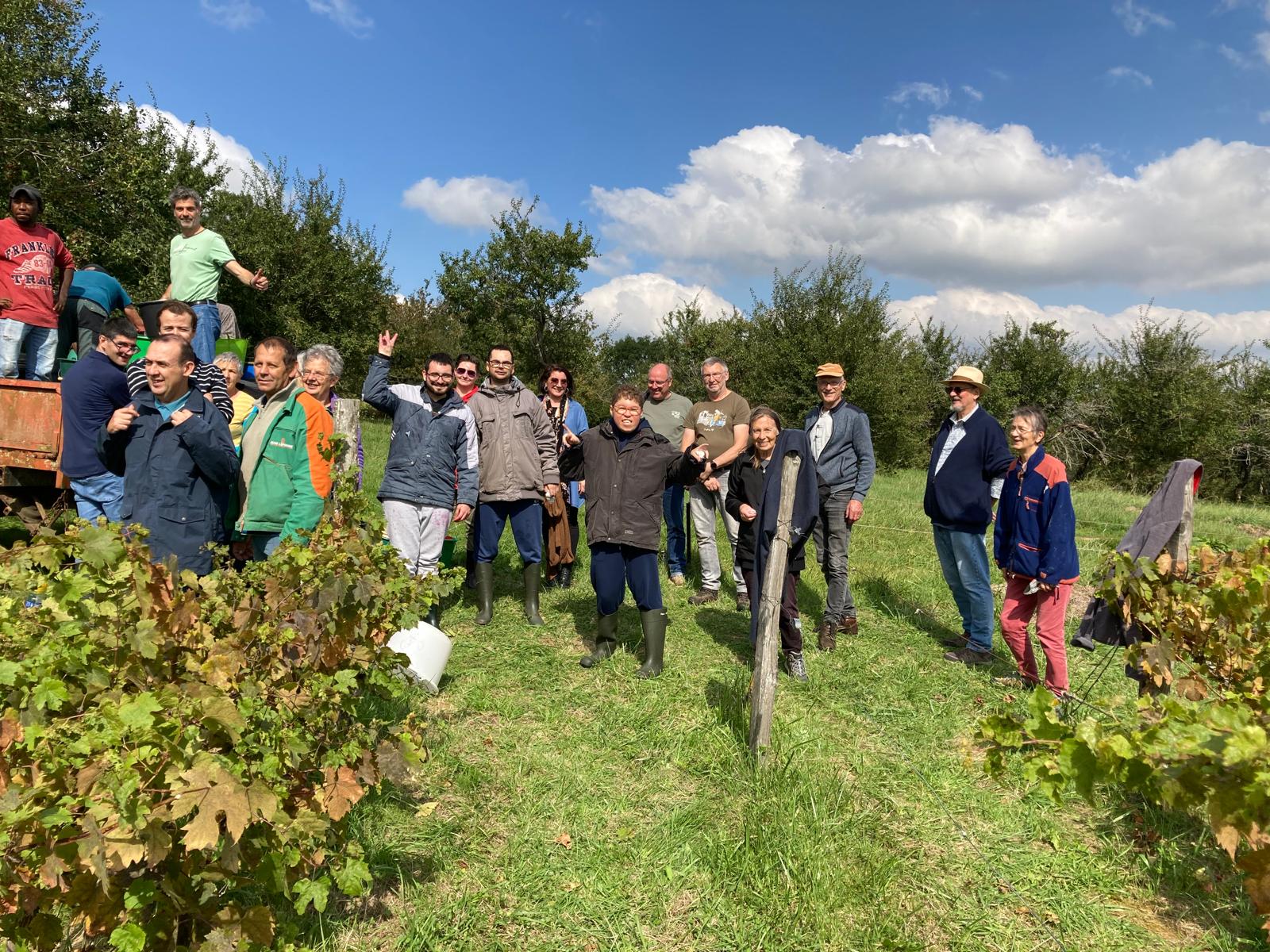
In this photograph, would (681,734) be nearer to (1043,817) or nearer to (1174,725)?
(1043,817)

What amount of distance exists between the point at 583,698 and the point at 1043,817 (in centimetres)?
274

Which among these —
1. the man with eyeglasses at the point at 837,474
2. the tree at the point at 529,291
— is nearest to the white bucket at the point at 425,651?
the man with eyeglasses at the point at 837,474

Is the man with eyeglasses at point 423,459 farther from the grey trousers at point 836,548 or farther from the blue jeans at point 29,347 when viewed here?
the blue jeans at point 29,347

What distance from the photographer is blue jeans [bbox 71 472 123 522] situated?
4.46 m

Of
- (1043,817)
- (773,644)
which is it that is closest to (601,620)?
(773,644)

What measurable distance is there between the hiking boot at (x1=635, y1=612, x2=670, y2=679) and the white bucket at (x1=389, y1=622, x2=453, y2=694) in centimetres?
143

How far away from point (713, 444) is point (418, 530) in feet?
10.1

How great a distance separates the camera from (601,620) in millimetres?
5281

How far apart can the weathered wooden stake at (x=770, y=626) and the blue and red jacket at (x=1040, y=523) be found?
1961 millimetres

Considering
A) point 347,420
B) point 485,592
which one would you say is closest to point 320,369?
point 347,420

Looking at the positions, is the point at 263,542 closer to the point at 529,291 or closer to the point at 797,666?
the point at 797,666

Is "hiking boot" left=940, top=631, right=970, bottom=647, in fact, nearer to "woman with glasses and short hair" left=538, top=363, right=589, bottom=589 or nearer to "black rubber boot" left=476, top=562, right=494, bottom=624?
"woman with glasses and short hair" left=538, top=363, right=589, bottom=589

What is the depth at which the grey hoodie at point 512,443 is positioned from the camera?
5.72m

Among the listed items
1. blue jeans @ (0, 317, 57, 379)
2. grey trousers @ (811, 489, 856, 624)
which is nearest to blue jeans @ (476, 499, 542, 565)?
grey trousers @ (811, 489, 856, 624)
